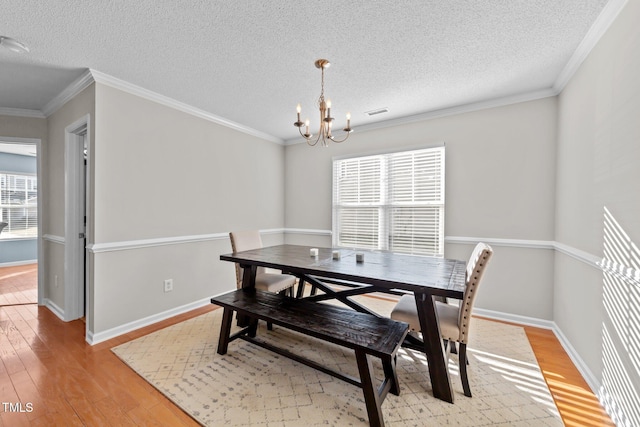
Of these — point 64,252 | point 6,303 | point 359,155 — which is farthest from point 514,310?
point 6,303

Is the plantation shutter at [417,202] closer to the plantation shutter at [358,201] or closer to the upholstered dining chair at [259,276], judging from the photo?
the plantation shutter at [358,201]

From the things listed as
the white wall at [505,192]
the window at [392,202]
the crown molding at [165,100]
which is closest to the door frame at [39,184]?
the crown molding at [165,100]

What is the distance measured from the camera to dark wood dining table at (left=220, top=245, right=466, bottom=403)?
1739 millimetres

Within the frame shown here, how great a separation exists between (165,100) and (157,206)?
1.22 m

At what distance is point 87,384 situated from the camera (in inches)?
74.4

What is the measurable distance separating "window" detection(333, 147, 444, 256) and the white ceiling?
91cm

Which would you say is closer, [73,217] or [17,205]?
[73,217]

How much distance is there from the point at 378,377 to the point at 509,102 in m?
3.17

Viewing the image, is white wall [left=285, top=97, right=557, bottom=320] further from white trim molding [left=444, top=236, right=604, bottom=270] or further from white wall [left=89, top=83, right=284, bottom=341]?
white wall [left=89, top=83, right=284, bottom=341]

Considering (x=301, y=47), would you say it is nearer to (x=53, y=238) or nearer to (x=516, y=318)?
(x=516, y=318)

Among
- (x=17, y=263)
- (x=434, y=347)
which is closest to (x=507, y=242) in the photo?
(x=434, y=347)

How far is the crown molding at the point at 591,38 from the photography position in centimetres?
163

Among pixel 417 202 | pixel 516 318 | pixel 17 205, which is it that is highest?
pixel 417 202

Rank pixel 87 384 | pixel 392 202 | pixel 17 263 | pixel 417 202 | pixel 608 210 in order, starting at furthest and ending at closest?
pixel 17 263, pixel 392 202, pixel 417 202, pixel 87 384, pixel 608 210
